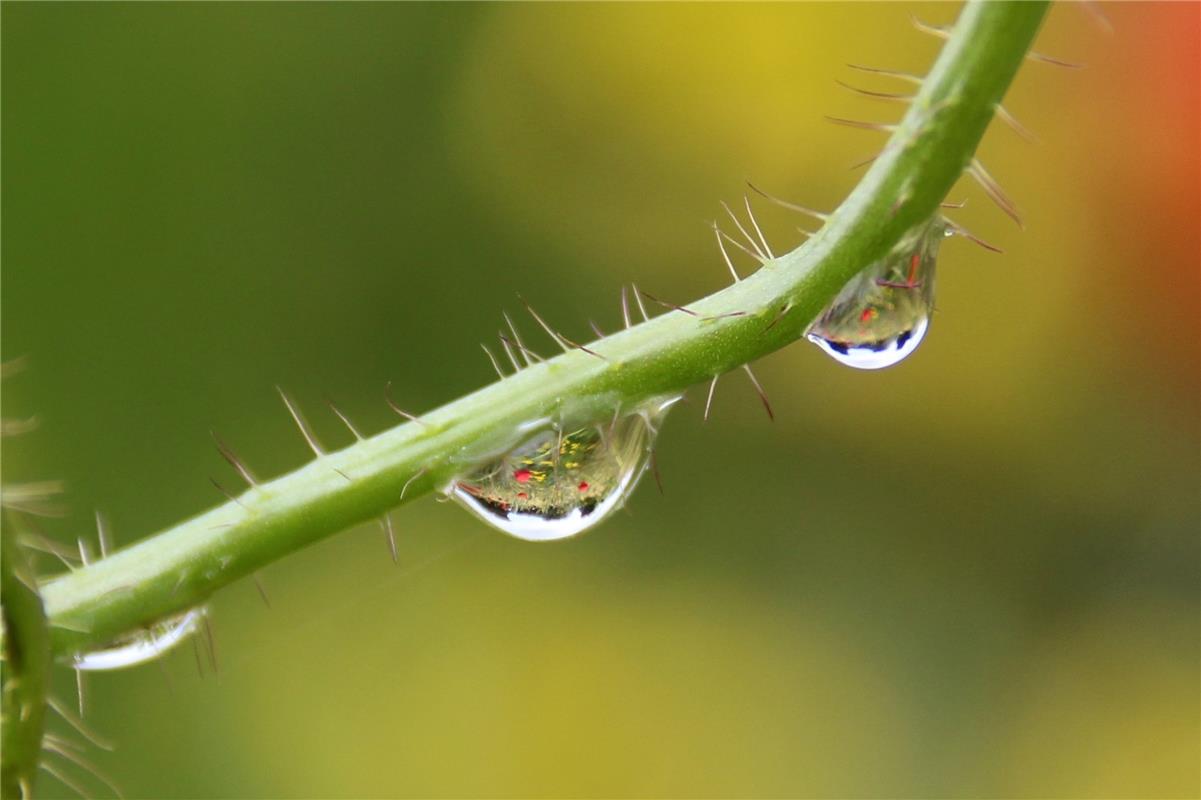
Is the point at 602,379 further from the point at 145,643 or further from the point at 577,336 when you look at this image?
the point at 577,336

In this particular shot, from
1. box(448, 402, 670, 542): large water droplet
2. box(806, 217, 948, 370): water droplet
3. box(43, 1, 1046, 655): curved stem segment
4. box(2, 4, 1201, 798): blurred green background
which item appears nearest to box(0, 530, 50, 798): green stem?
box(43, 1, 1046, 655): curved stem segment

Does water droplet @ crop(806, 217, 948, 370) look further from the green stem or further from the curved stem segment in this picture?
the green stem

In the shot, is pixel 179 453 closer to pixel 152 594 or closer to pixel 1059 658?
pixel 1059 658

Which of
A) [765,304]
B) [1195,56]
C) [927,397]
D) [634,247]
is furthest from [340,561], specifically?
[765,304]

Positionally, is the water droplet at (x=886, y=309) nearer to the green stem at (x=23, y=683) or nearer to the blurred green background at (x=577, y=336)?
the green stem at (x=23, y=683)

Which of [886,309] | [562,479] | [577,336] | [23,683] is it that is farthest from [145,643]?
[577,336]

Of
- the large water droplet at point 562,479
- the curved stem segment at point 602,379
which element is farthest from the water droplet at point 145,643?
the large water droplet at point 562,479

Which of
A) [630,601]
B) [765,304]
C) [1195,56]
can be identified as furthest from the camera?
[630,601]
